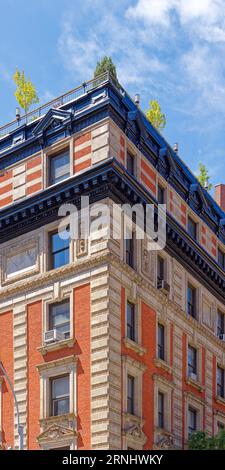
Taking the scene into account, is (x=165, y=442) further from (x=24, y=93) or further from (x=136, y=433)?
(x=24, y=93)

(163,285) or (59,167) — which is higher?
(59,167)

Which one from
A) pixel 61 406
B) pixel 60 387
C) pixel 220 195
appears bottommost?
pixel 61 406

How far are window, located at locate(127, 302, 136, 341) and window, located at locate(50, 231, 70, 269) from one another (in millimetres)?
3473

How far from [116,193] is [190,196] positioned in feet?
29.6

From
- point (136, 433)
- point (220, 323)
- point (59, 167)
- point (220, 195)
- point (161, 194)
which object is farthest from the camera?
point (220, 195)

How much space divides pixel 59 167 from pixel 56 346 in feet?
28.6

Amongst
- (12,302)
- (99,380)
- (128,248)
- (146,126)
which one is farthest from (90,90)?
(99,380)

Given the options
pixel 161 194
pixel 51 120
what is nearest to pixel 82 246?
pixel 51 120

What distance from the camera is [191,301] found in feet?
163

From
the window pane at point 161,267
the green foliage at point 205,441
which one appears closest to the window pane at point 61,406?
the green foliage at point 205,441

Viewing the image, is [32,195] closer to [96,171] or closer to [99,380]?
[96,171]

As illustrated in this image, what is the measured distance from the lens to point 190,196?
51094 millimetres

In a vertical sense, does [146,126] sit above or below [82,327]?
above

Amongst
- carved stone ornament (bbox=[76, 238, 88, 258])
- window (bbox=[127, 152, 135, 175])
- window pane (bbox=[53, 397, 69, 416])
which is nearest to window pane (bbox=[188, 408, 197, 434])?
window pane (bbox=[53, 397, 69, 416])
